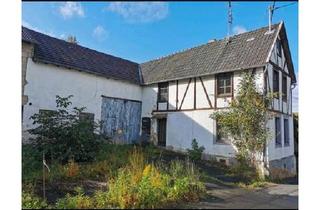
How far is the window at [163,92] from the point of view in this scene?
14.1m

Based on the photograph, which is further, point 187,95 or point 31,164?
point 187,95

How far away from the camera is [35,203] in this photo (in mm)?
4180

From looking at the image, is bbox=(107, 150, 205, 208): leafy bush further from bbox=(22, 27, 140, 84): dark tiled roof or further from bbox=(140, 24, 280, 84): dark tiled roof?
bbox=(22, 27, 140, 84): dark tiled roof

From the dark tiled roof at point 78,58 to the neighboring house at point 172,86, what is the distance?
0.05 meters

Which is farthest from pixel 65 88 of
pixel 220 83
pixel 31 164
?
pixel 220 83

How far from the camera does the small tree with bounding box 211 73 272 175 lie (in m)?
9.13

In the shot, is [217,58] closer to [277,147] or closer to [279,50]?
[279,50]

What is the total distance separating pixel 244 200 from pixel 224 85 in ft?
22.4

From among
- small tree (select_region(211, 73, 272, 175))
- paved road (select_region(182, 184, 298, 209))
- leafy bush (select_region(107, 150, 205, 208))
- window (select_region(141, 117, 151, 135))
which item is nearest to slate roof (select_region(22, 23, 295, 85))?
small tree (select_region(211, 73, 272, 175))

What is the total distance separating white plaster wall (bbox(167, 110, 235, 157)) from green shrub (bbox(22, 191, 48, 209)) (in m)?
8.12

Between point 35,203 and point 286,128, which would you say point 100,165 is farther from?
point 286,128

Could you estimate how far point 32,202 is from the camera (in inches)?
166
